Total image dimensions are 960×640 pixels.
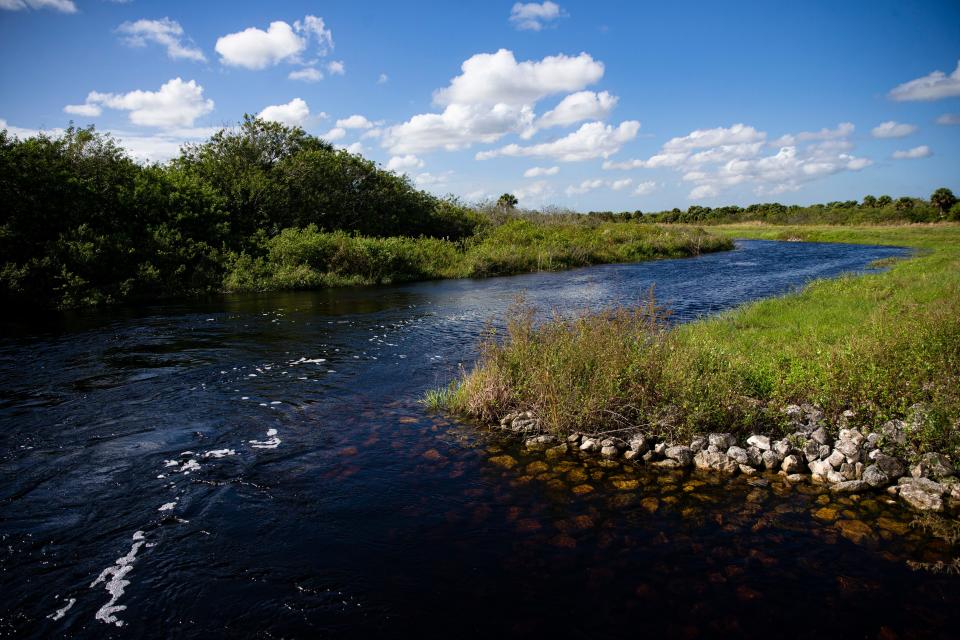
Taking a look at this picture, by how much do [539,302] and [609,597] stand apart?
22.0 meters

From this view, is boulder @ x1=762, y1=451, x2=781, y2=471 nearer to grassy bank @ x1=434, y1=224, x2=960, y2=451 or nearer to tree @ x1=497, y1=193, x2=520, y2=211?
grassy bank @ x1=434, y1=224, x2=960, y2=451

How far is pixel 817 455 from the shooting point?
355 inches

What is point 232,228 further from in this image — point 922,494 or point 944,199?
point 944,199

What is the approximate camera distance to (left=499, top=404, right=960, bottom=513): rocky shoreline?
809 centimetres

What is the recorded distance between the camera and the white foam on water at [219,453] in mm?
10156

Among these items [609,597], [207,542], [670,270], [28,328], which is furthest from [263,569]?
[670,270]

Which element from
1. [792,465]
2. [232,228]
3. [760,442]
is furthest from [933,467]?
[232,228]

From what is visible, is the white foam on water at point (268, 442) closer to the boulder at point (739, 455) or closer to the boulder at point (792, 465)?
the boulder at point (739, 455)

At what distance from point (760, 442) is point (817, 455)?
2.70ft

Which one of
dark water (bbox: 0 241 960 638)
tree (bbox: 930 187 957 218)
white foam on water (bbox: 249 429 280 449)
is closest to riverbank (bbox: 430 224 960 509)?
dark water (bbox: 0 241 960 638)

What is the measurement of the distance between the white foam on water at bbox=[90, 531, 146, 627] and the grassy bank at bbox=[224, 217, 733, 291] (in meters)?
28.4

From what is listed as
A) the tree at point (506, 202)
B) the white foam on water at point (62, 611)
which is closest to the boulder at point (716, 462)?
the white foam on water at point (62, 611)

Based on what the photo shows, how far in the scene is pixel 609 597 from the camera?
6301 mm

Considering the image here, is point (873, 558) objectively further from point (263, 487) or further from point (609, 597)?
point (263, 487)
